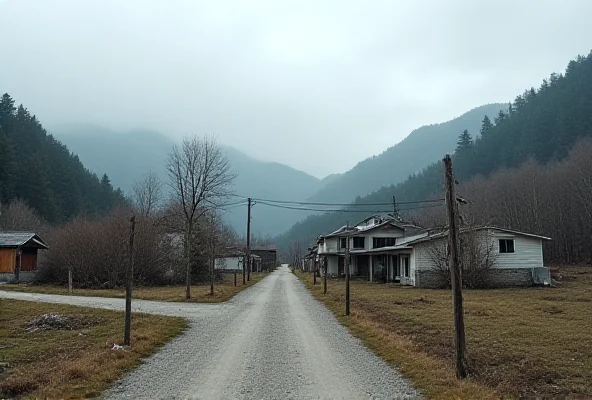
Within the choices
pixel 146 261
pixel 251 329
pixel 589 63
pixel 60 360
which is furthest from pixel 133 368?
pixel 589 63

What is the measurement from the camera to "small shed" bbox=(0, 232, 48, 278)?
127 ft

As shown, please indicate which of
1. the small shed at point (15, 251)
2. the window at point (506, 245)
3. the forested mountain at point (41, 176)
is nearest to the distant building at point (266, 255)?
the forested mountain at point (41, 176)

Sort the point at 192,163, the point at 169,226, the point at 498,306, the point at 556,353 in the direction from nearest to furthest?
1. the point at 556,353
2. the point at 498,306
3. the point at 192,163
4. the point at 169,226

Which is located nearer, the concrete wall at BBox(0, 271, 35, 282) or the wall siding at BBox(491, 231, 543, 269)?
the wall siding at BBox(491, 231, 543, 269)

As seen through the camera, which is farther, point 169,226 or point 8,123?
point 8,123

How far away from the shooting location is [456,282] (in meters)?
8.62

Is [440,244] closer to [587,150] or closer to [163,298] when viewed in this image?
[163,298]

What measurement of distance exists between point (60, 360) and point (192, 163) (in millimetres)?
19699

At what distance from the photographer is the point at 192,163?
28484 millimetres

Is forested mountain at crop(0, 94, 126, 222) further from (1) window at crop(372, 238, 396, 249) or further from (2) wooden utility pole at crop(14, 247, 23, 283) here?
(1) window at crop(372, 238, 396, 249)

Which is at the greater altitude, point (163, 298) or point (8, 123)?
point (8, 123)

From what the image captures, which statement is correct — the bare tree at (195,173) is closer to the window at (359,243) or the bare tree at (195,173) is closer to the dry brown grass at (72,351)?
the dry brown grass at (72,351)

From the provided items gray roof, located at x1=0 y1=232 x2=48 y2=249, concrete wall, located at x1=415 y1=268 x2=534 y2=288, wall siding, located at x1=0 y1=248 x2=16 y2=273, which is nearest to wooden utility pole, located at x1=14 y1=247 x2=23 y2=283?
wall siding, located at x1=0 y1=248 x2=16 y2=273

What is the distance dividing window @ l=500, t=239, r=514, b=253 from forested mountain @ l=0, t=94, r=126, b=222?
61.7 meters
